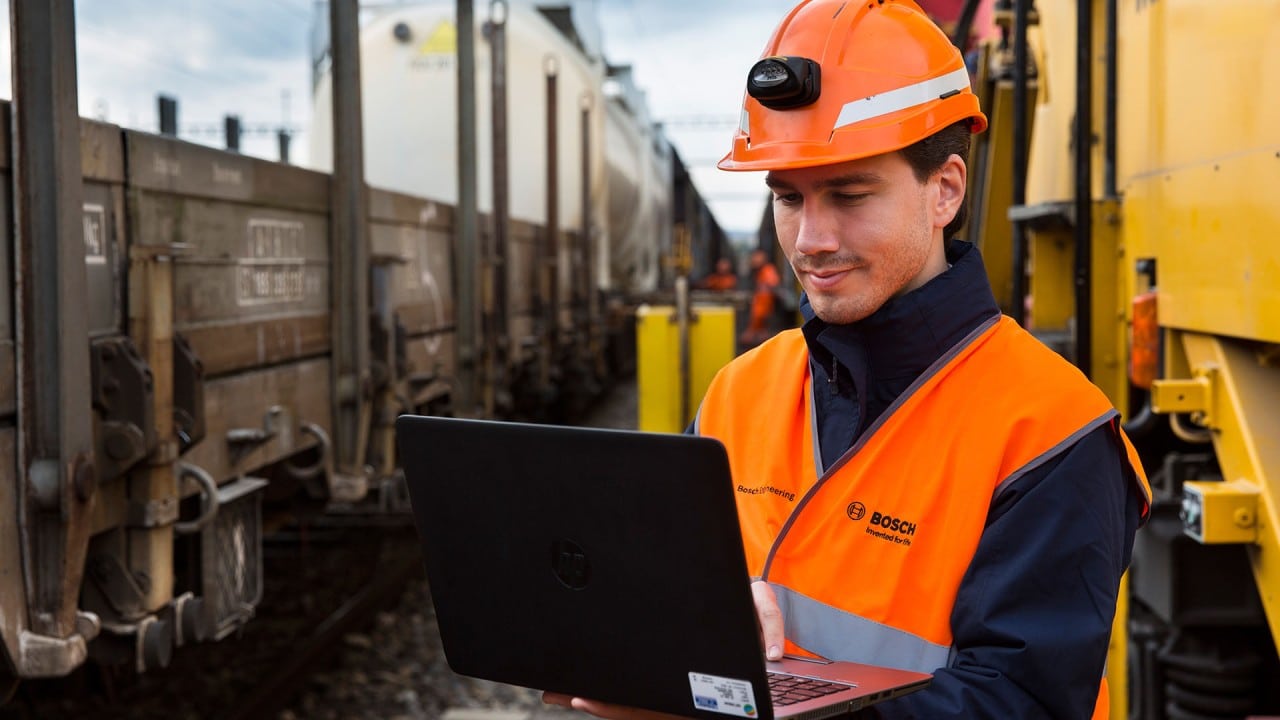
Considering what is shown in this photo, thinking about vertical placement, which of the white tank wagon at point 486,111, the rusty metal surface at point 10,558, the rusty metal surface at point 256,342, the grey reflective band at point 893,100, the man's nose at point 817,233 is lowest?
the rusty metal surface at point 10,558

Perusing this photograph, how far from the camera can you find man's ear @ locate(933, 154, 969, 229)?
1677mm

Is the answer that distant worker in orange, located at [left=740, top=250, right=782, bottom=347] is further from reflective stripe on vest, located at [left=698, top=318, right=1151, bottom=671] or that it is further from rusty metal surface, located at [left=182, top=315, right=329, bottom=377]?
reflective stripe on vest, located at [left=698, top=318, right=1151, bottom=671]

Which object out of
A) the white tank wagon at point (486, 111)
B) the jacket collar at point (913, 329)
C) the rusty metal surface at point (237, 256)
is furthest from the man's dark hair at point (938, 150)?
the white tank wagon at point (486, 111)

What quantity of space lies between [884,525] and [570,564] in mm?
412

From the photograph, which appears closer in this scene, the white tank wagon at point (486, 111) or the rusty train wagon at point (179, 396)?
the rusty train wagon at point (179, 396)

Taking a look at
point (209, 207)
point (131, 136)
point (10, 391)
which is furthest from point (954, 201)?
point (209, 207)

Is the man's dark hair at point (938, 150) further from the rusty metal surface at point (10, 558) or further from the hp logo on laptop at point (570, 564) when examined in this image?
the rusty metal surface at point (10, 558)

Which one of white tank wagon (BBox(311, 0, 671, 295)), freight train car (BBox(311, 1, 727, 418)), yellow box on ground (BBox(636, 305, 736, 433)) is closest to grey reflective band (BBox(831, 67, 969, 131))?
freight train car (BBox(311, 1, 727, 418))

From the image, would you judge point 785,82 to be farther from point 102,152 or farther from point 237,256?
point 237,256

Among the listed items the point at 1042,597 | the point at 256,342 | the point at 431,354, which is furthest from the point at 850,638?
the point at 431,354

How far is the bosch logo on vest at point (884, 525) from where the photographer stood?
1.52 m

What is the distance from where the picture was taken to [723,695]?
1.29 metres

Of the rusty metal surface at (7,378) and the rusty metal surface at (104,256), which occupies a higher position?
the rusty metal surface at (104,256)

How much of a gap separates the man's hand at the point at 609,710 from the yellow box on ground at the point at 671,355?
20.4 feet
